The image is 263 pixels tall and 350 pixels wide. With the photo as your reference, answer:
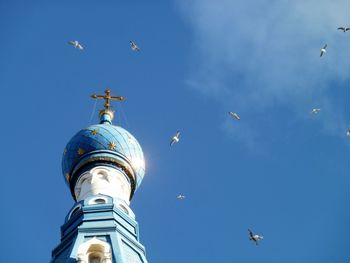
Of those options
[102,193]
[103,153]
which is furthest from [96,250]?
[103,153]

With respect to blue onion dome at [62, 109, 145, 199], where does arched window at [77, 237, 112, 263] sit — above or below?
below

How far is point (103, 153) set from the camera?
68.6 ft

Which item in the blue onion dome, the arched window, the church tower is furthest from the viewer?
the blue onion dome

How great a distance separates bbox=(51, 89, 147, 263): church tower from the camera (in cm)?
1655

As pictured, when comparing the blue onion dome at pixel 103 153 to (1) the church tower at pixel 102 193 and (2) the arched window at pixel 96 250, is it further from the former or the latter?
(2) the arched window at pixel 96 250

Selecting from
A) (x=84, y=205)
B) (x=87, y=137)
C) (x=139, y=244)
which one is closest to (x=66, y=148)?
(x=87, y=137)

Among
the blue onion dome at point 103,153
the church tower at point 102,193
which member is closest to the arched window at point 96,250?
the church tower at point 102,193

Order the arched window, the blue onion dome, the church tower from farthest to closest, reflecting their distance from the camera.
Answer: the blue onion dome → the church tower → the arched window

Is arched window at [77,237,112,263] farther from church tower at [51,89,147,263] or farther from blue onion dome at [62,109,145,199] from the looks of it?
blue onion dome at [62,109,145,199]

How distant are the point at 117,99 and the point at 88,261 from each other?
8.98 metres

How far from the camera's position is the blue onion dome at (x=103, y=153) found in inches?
823

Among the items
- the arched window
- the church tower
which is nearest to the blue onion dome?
the church tower

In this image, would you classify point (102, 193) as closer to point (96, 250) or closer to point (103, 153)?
point (103, 153)

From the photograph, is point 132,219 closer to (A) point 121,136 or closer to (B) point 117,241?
(B) point 117,241
